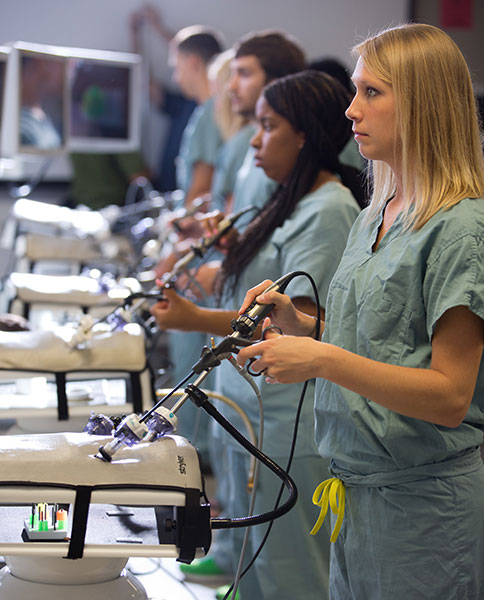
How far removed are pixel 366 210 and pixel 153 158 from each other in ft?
13.4

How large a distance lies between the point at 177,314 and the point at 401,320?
0.67 metres

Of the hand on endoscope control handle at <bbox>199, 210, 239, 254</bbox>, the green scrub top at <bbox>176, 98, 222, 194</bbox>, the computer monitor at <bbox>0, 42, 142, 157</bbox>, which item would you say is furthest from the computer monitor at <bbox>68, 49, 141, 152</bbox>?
the hand on endoscope control handle at <bbox>199, 210, 239, 254</bbox>

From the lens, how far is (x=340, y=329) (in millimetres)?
1188

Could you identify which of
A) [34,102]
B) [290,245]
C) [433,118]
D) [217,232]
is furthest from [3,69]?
[433,118]

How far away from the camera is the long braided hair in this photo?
5.57ft

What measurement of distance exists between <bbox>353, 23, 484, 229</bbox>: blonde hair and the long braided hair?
1.92 feet

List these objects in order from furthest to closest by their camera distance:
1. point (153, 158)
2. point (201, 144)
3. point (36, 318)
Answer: point (153, 158) → point (201, 144) → point (36, 318)

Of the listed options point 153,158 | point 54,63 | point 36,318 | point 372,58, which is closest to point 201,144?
point 54,63

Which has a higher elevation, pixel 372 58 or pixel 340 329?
pixel 372 58

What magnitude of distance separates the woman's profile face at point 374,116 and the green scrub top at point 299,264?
43 centimetres

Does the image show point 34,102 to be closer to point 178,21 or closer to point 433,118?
point 433,118

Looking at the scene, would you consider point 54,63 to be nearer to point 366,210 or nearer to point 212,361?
point 366,210

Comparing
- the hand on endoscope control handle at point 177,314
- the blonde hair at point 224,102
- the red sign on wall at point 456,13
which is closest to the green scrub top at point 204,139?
the blonde hair at point 224,102

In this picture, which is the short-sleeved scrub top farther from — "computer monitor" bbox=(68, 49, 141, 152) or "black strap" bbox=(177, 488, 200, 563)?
"computer monitor" bbox=(68, 49, 141, 152)
